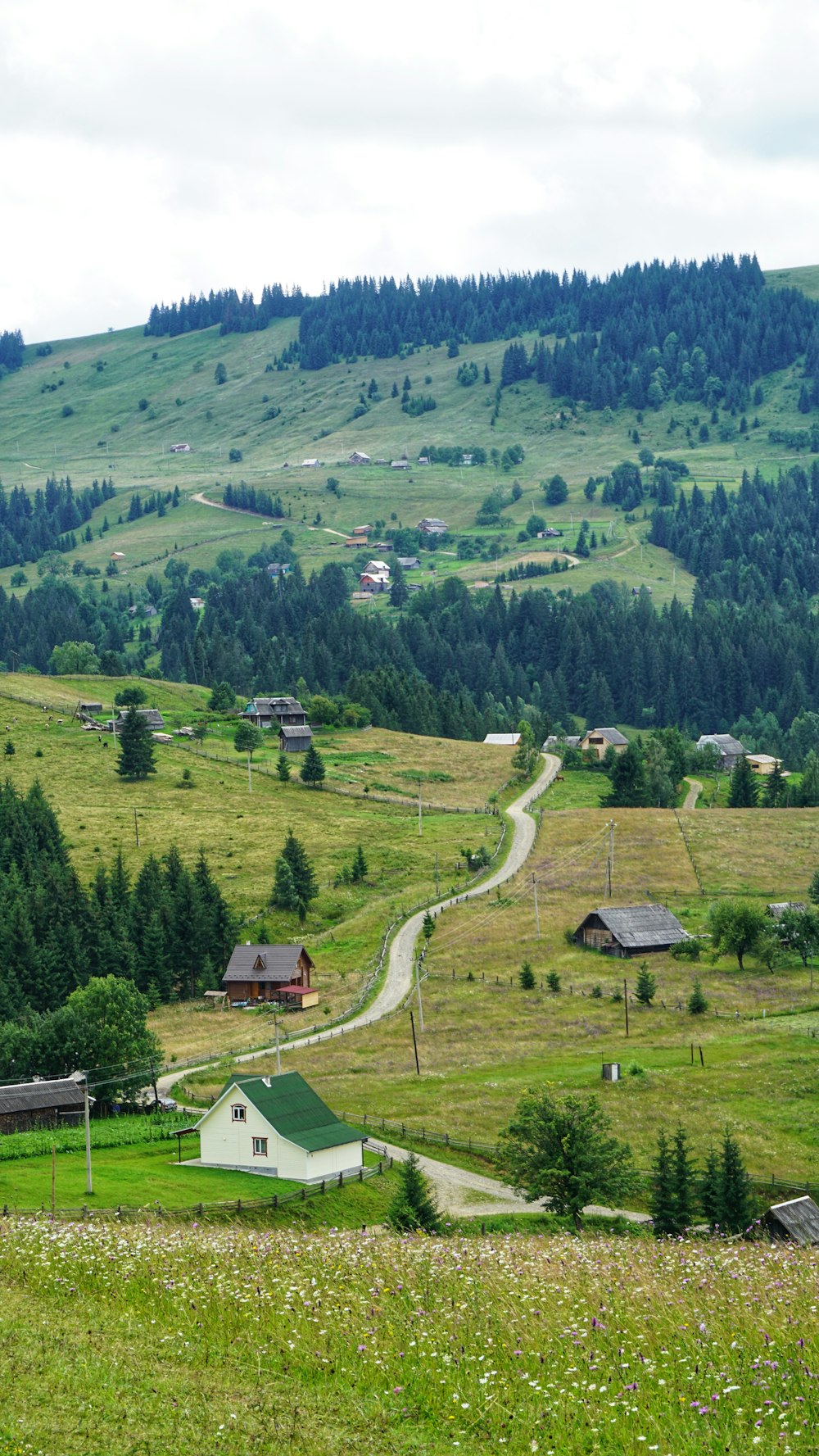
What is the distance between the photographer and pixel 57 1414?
20938mm

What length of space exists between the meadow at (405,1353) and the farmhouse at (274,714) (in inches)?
6181

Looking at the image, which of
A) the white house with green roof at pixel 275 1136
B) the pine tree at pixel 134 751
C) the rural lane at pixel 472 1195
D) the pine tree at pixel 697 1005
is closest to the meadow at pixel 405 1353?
the rural lane at pixel 472 1195

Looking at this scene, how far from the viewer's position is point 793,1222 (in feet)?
165

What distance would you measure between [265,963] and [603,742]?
287ft

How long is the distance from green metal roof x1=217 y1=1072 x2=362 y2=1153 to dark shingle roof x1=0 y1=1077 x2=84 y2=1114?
47.2ft

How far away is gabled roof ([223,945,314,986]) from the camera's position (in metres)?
98.2

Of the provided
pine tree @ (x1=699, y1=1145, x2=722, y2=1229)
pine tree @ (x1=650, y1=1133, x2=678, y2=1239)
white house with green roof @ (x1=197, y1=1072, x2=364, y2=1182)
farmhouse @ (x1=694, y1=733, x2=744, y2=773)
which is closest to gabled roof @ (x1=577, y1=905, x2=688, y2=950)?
white house with green roof @ (x1=197, y1=1072, x2=364, y2=1182)

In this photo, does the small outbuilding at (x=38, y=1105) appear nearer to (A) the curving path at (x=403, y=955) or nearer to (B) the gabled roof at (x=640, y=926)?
(A) the curving path at (x=403, y=955)

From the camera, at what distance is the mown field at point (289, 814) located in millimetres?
115562

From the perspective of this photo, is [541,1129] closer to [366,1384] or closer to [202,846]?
[366,1384]

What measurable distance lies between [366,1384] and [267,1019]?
73.1 m

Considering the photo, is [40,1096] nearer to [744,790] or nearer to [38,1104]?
[38,1104]

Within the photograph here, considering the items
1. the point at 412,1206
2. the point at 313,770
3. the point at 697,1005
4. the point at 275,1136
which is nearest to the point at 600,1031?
the point at 697,1005

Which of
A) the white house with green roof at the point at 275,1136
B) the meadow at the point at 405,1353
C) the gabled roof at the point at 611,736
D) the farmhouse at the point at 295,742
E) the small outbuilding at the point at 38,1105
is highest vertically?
the meadow at the point at 405,1353
